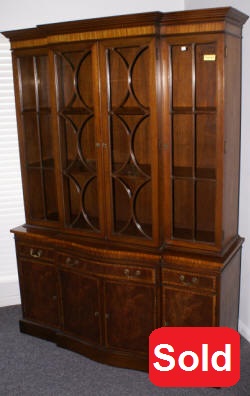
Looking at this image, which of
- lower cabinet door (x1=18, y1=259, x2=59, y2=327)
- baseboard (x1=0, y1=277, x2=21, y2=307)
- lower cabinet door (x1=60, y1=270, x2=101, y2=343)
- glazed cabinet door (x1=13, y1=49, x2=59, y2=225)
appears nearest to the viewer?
lower cabinet door (x1=60, y1=270, x2=101, y2=343)

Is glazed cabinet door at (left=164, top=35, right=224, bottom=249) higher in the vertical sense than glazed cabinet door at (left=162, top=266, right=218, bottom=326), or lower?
higher

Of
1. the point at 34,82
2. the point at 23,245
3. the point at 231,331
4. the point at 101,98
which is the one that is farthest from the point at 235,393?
the point at 34,82

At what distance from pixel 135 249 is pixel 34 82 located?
1289mm

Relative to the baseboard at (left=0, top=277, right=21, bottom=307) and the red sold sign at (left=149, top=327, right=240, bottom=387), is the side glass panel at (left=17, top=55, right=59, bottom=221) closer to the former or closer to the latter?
Answer: the baseboard at (left=0, top=277, right=21, bottom=307)

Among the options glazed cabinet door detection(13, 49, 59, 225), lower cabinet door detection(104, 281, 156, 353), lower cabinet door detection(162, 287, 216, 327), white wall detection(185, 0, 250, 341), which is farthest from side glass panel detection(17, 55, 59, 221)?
white wall detection(185, 0, 250, 341)

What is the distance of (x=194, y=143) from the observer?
2492 millimetres

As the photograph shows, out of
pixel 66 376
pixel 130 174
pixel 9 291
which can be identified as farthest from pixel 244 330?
pixel 9 291

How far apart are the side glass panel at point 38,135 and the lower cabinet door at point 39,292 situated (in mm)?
342

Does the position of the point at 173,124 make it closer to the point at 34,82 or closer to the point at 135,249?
the point at 135,249

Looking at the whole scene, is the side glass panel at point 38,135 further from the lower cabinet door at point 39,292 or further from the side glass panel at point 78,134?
the lower cabinet door at point 39,292

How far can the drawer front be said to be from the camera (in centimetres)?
260

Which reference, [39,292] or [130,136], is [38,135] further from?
[39,292]

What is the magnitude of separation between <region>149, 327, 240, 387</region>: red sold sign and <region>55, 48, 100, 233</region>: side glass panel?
814 mm

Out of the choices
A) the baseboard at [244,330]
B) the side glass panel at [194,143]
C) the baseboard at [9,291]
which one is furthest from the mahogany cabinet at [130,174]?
the baseboard at [9,291]
